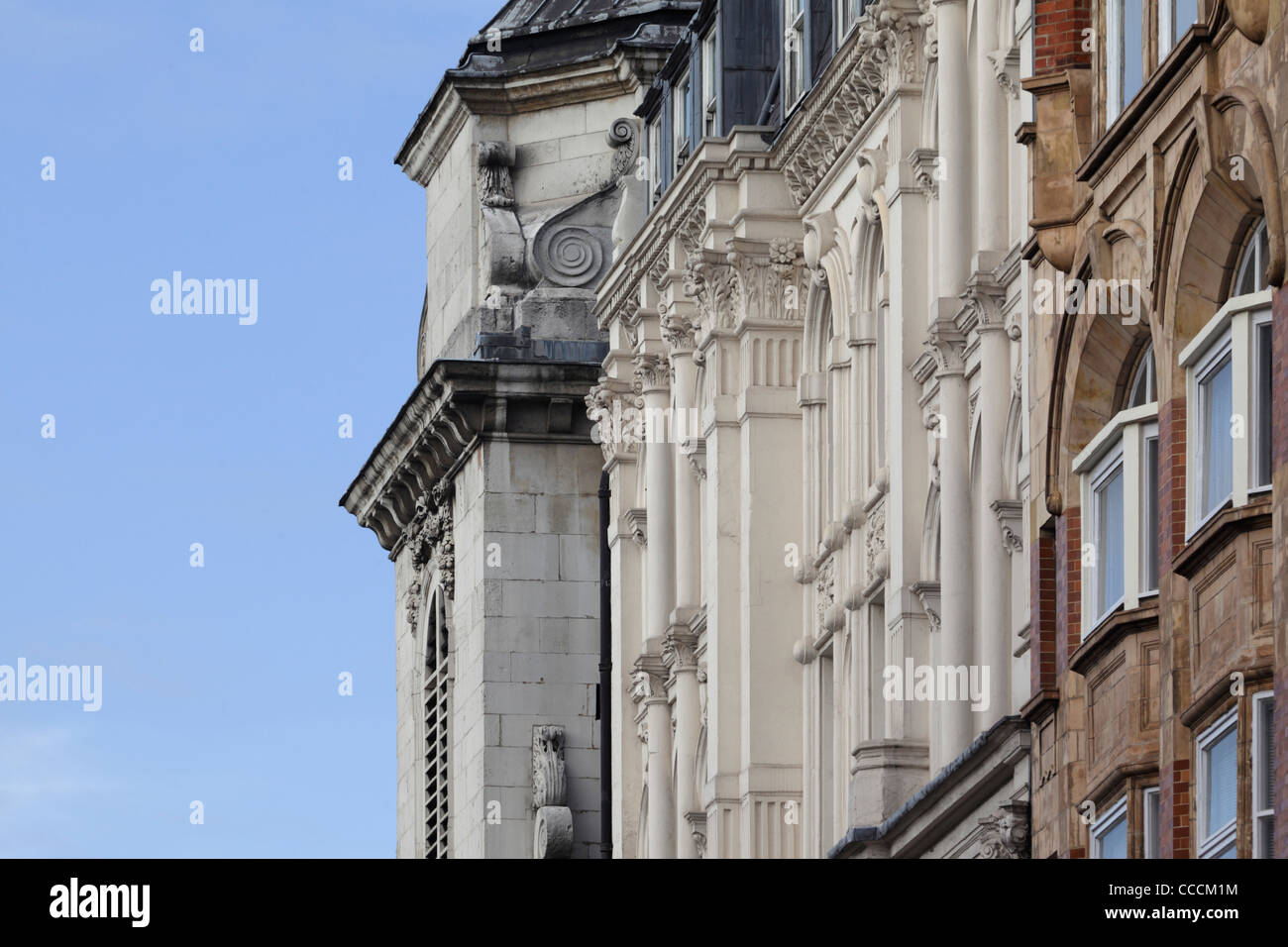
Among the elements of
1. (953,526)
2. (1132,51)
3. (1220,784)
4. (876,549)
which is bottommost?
(1220,784)

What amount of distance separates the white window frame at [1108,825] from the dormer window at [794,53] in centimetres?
2023

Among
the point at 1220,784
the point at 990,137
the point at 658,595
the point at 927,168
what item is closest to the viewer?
the point at 1220,784

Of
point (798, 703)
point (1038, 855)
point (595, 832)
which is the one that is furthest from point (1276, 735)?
point (595, 832)

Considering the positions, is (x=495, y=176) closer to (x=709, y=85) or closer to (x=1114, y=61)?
(x=709, y=85)

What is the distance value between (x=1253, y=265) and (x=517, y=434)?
39.3 meters

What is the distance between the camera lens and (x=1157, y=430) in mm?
33875

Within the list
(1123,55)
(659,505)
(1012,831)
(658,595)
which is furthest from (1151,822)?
(659,505)

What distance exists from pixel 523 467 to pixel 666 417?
1102cm

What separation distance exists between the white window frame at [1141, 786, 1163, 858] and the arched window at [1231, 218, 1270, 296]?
427cm

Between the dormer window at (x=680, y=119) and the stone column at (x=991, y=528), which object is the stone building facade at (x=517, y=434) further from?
the stone column at (x=991, y=528)

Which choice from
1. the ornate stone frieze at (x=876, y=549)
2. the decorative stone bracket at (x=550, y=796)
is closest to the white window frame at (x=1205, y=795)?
the ornate stone frieze at (x=876, y=549)

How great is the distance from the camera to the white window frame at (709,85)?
5916 centimetres

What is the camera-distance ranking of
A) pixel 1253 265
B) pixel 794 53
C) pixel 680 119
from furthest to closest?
pixel 680 119 < pixel 794 53 < pixel 1253 265

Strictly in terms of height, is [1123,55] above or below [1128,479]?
above
